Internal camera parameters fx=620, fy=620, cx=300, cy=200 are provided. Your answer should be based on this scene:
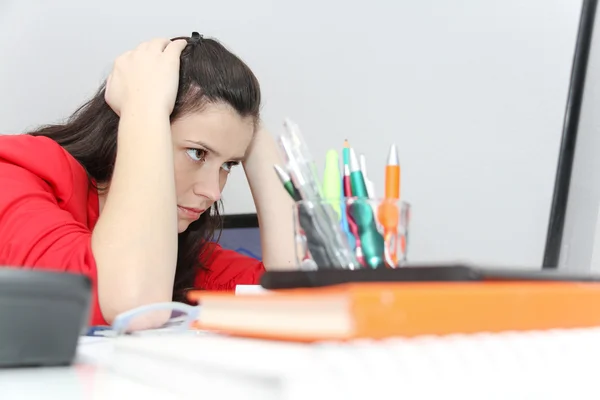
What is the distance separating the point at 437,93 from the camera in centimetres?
110

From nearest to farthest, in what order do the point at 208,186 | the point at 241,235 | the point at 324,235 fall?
the point at 324,235 < the point at 208,186 < the point at 241,235

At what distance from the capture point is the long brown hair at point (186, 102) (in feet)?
3.23

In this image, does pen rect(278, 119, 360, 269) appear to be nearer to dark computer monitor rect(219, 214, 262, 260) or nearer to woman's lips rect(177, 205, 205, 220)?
woman's lips rect(177, 205, 205, 220)

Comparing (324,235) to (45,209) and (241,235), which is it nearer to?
(45,209)

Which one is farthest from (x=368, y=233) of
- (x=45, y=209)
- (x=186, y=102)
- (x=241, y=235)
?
(x=241, y=235)

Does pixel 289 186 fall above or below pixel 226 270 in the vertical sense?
above

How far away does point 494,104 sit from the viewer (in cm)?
105

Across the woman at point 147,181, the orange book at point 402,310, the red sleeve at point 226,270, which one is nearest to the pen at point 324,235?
the orange book at point 402,310

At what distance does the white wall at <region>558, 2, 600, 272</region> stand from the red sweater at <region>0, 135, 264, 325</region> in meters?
0.70

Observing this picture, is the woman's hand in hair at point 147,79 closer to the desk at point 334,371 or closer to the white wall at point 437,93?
the white wall at point 437,93

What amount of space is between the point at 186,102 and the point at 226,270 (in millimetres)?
373

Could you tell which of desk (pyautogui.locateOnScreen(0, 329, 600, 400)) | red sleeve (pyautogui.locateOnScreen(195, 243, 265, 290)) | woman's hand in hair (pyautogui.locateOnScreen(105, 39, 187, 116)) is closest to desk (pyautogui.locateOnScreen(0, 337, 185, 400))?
desk (pyautogui.locateOnScreen(0, 329, 600, 400))

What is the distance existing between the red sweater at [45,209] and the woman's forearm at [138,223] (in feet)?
0.07

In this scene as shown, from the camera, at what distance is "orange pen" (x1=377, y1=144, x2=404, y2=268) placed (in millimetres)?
461
